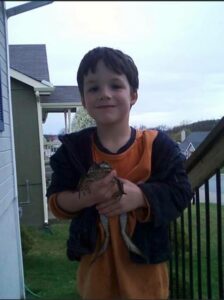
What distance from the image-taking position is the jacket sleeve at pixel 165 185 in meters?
0.90

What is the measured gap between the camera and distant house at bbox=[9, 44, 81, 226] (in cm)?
750

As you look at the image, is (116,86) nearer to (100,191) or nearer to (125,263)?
(100,191)

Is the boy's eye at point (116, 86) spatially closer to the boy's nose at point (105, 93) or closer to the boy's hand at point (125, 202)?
the boy's nose at point (105, 93)

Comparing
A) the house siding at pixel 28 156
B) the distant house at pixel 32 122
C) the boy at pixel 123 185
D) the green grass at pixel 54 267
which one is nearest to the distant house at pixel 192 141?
the boy at pixel 123 185

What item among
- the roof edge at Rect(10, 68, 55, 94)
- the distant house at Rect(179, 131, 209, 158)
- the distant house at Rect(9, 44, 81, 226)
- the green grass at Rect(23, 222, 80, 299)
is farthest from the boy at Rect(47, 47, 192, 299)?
the distant house at Rect(9, 44, 81, 226)

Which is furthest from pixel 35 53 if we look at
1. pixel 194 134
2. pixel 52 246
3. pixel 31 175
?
pixel 194 134

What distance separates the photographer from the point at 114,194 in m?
0.87

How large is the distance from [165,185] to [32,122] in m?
6.93

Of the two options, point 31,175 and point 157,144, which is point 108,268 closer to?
point 157,144

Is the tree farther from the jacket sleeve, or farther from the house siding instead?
the house siding

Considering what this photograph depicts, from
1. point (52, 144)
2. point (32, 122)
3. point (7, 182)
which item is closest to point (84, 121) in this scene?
point (52, 144)

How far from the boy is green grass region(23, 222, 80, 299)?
2820 millimetres

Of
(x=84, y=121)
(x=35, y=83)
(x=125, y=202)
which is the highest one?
(x=35, y=83)

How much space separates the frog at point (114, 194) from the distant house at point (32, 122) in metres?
6.49
